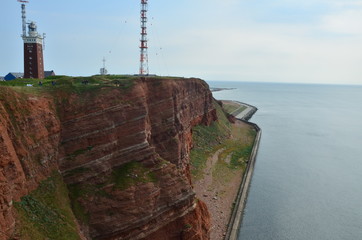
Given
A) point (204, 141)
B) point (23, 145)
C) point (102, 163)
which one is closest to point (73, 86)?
point (102, 163)

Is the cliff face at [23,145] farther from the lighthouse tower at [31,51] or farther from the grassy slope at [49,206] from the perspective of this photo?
the lighthouse tower at [31,51]

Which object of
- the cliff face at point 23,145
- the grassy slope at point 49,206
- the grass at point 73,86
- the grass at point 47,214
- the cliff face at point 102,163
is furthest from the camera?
the grass at point 73,86

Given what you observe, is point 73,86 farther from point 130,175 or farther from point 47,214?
point 47,214

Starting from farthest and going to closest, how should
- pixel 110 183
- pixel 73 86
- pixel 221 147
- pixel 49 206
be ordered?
pixel 221 147 < pixel 73 86 < pixel 110 183 < pixel 49 206

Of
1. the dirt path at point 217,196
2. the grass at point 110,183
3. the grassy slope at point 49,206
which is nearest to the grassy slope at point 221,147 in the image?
the dirt path at point 217,196

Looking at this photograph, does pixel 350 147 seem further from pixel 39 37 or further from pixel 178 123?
pixel 39 37

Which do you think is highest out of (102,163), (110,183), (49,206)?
(102,163)

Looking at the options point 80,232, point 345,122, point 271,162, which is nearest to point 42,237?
point 80,232
